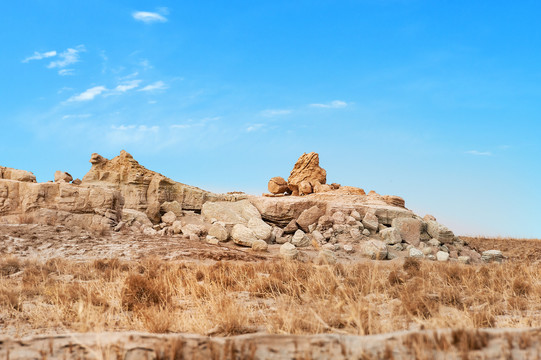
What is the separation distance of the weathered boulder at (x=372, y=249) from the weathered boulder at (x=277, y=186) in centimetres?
994

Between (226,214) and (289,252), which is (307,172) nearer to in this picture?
(226,214)

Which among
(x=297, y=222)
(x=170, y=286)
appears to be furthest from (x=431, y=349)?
(x=297, y=222)

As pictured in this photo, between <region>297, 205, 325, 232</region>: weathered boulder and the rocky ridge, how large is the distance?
0.04m

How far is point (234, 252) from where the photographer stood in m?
14.5

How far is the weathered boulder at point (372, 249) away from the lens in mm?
16252

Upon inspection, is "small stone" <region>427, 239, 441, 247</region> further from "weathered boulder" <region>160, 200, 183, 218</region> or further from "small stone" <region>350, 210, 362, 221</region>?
"weathered boulder" <region>160, 200, 183, 218</region>

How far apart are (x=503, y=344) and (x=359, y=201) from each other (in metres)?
19.2

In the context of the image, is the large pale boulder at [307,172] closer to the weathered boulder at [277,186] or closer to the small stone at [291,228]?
the weathered boulder at [277,186]

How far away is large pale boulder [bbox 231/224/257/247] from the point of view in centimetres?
1697

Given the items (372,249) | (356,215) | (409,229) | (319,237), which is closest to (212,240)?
(319,237)

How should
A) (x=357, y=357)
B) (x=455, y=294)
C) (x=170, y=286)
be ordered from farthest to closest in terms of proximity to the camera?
1. (x=170, y=286)
2. (x=455, y=294)
3. (x=357, y=357)

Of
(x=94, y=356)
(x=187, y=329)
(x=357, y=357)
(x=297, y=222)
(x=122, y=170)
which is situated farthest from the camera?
(x=122, y=170)

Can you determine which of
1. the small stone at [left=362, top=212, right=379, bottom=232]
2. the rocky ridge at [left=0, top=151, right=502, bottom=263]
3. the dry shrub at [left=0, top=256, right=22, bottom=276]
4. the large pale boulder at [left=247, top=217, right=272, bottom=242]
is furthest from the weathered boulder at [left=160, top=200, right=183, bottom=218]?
the dry shrub at [left=0, top=256, right=22, bottom=276]

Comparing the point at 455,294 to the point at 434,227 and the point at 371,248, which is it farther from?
the point at 434,227
